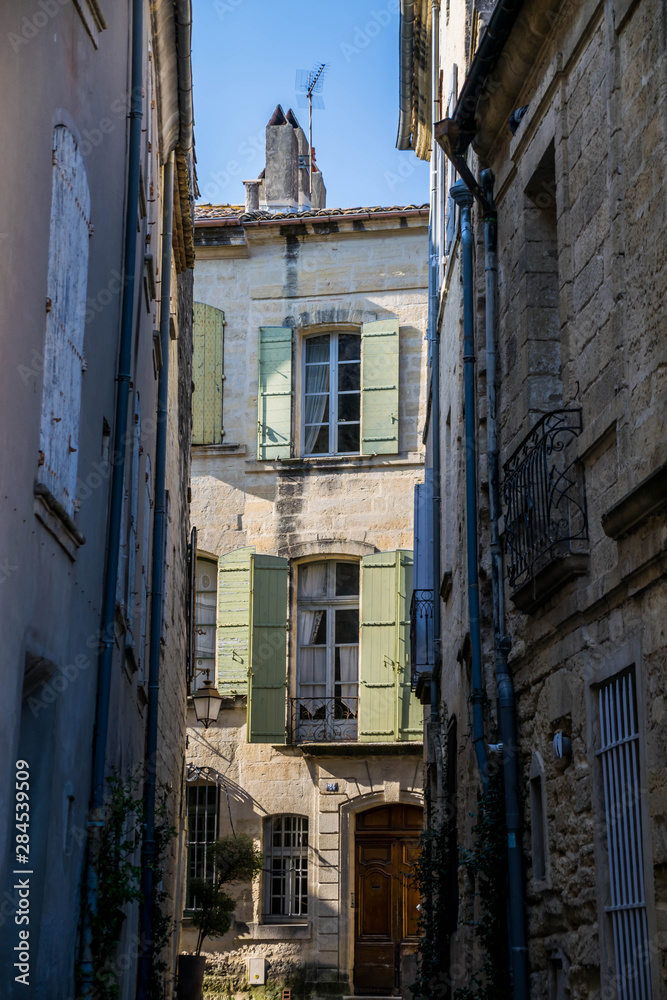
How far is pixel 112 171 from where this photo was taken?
24.1 ft

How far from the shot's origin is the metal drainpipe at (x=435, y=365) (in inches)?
452

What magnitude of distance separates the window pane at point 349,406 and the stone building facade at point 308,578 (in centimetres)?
3

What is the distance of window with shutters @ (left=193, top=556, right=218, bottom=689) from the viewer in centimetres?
1769

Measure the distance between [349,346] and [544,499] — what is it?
12.7 m

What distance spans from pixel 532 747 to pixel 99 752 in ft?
7.45

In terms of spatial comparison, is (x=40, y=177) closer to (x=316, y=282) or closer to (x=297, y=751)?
(x=297, y=751)

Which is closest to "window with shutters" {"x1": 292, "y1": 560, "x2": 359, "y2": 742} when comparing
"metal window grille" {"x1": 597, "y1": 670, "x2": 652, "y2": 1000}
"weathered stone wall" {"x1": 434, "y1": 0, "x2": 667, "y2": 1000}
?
"weathered stone wall" {"x1": 434, "y1": 0, "x2": 667, "y2": 1000}

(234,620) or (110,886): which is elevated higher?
(234,620)

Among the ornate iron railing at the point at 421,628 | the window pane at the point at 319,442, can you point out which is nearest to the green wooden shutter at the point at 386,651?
the window pane at the point at 319,442

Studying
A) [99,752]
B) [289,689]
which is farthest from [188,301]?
[99,752]

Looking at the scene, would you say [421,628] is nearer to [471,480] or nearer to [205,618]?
[471,480]

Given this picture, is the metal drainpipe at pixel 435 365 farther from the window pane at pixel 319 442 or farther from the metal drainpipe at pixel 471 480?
the window pane at pixel 319 442

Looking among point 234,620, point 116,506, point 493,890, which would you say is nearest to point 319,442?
point 234,620

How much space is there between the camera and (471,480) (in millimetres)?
7980
